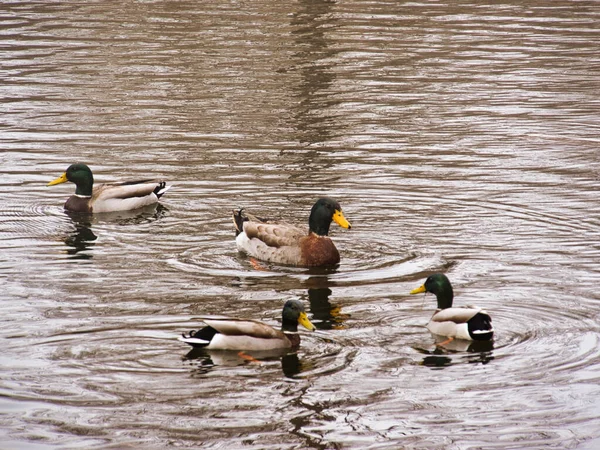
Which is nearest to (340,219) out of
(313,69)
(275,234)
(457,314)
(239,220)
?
(275,234)

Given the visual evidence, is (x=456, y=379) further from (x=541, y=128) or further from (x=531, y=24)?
(x=531, y=24)

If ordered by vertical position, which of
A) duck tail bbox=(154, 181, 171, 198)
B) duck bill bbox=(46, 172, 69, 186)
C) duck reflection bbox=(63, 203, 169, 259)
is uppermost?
duck bill bbox=(46, 172, 69, 186)

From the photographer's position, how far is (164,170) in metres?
18.2

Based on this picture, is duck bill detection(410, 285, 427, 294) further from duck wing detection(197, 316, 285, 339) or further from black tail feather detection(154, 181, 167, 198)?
black tail feather detection(154, 181, 167, 198)

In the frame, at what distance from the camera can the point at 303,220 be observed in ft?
50.3

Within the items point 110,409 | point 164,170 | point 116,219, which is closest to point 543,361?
point 110,409

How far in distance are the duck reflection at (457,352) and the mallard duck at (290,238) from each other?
3.09m

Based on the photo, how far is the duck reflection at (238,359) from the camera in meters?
10.1

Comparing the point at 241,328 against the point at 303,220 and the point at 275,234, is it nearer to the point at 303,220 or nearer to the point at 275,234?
the point at 275,234

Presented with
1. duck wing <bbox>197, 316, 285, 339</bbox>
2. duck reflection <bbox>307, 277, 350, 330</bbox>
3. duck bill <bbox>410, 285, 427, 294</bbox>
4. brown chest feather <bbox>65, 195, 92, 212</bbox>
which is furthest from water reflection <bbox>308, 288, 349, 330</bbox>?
brown chest feather <bbox>65, 195, 92, 212</bbox>

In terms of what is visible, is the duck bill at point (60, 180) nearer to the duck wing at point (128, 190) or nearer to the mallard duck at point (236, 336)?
the duck wing at point (128, 190)

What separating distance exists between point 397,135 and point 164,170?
427 centimetres

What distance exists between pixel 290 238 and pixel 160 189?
3.15 m

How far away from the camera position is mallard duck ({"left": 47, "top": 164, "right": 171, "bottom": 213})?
16250mm
